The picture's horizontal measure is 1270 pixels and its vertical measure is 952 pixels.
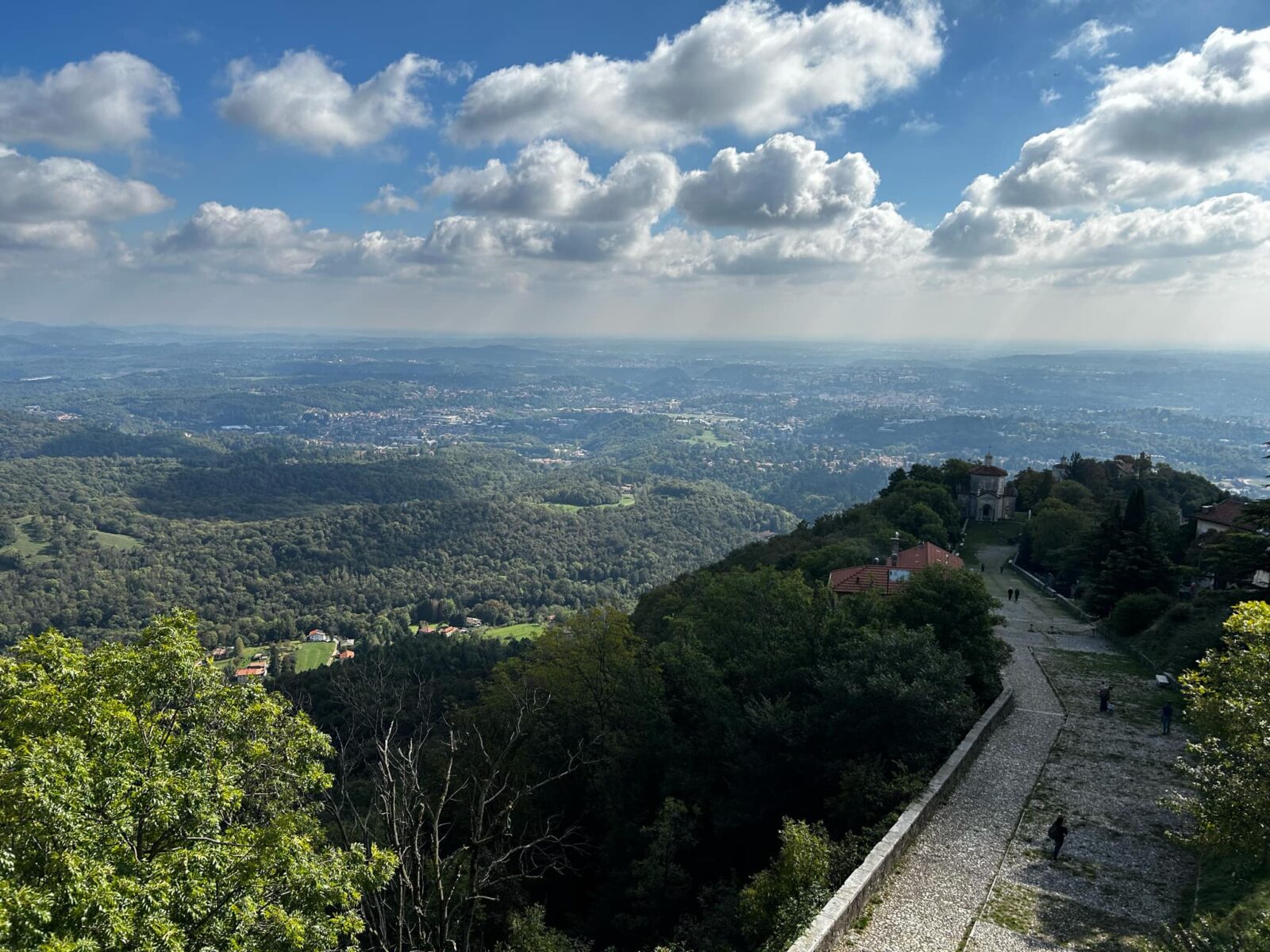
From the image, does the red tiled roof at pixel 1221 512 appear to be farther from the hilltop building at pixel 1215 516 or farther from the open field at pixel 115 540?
the open field at pixel 115 540

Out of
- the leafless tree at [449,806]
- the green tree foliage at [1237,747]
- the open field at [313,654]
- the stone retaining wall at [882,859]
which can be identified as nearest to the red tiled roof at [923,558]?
the stone retaining wall at [882,859]

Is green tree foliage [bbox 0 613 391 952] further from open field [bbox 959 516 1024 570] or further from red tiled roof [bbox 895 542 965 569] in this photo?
open field [bbox 959 516 1024 570]

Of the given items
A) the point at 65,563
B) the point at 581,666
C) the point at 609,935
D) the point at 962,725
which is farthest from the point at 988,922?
the point at 65,563

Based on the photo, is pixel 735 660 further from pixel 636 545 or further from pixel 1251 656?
pixel 636 545

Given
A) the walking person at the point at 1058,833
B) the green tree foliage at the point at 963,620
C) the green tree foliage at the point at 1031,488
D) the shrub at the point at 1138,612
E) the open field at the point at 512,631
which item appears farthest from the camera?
the open field at the point at 512,631

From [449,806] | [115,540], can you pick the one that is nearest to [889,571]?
[449,806]

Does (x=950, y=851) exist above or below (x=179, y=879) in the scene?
below
